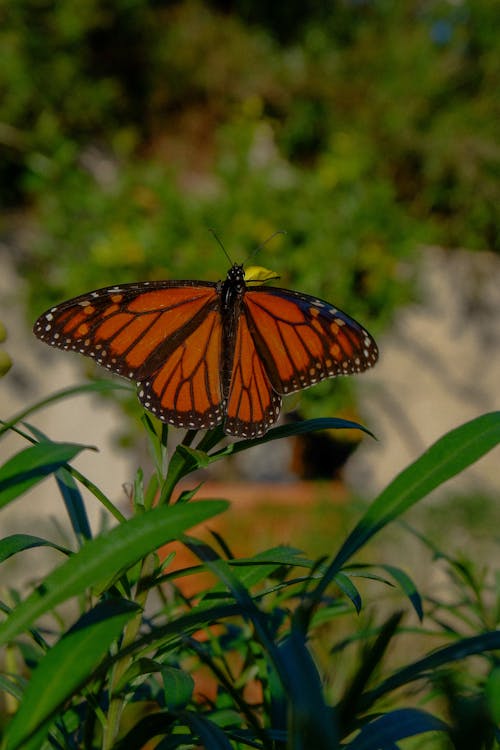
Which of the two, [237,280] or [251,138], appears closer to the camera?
[237,280]

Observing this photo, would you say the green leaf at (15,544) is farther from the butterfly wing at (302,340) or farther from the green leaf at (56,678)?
the butterfly wing at (302,340)

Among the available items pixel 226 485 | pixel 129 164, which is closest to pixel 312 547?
pixel 226 485

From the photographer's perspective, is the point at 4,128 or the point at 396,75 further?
the point at 396,75

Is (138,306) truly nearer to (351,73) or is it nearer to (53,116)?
(53,116)

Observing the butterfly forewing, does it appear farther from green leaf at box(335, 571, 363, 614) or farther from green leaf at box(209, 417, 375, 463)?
green leaf at box(335, 571, 363, 614)

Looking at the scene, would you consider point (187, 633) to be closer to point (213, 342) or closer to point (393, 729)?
point (393, 729)

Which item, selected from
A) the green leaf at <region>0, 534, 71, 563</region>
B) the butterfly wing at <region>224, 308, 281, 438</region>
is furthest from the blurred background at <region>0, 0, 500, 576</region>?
the green leaf at <region>0, 534, 71, 563</region>

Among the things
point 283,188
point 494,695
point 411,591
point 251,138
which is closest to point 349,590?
point 411,591
